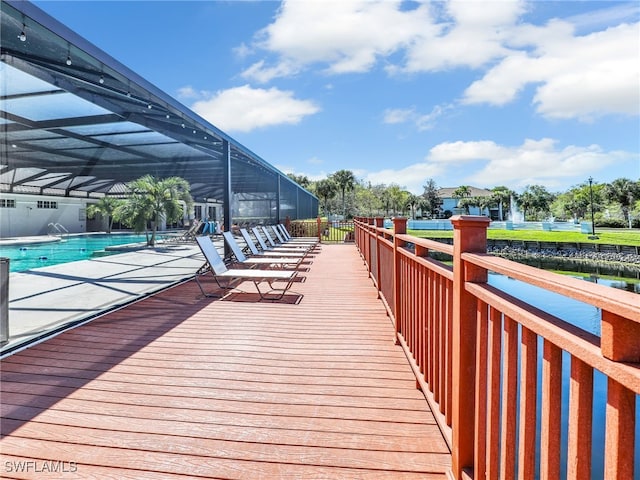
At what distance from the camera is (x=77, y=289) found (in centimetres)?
590

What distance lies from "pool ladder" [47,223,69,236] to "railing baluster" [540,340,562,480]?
22.4 meters

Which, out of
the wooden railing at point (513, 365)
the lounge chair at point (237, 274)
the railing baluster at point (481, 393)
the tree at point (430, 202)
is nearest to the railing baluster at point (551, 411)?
the wooden railing at point (513, 365)

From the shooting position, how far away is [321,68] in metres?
24.4

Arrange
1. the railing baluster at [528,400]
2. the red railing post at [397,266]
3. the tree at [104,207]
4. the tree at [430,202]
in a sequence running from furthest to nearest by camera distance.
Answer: the tree at [430,202], the tree at [104,207], the red railing post at [397,266], the railing baluster at [528,400]

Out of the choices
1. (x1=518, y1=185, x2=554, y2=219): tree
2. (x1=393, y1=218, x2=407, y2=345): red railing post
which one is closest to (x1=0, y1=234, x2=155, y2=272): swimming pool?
(x1=393, y1=218, x2=407, y2=345): red railing post

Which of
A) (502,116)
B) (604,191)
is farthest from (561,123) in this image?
(604,191)

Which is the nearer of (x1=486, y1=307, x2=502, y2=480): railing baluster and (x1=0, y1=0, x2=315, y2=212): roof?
(x1=486, y1=307, x2=502, y2=480): railing baluster

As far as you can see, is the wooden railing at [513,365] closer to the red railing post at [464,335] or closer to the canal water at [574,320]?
the red railing post at [464,335]

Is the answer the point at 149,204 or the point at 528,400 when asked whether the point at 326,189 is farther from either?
the point at 528,400

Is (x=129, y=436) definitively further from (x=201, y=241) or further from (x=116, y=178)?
(x=116, y=178)

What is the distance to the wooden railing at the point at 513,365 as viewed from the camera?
28.1 inches

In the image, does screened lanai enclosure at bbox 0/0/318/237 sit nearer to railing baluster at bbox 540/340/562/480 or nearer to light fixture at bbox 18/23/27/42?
light fixture at bbox 18/23/27/42

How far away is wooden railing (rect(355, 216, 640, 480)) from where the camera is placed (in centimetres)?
71

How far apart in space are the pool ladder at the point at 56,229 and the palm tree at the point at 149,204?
7719 millimetres
